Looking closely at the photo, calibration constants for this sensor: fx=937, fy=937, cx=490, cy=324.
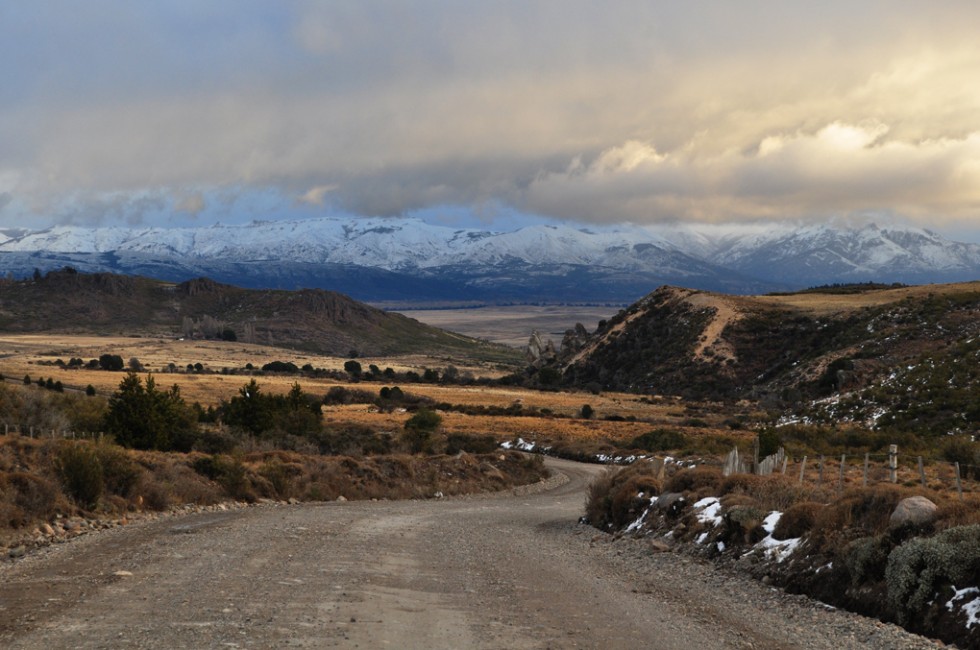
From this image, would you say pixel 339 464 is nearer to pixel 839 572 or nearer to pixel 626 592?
pixel 626 592

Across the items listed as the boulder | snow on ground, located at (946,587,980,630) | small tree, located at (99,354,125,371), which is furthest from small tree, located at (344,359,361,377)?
snow on ground, located at (946,587,980,630)

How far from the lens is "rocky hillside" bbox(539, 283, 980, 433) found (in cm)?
6506

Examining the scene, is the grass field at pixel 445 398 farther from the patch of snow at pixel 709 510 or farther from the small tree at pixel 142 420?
the patch of snow at pixel 709 510

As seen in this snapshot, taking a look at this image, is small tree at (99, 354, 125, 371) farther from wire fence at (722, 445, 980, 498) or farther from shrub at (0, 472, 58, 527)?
shrub at (0, 472, 58, 527)

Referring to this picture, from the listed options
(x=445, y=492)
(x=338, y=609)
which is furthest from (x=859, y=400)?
(x=338, y=609)

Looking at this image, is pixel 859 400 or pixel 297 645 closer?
pixel 297 645

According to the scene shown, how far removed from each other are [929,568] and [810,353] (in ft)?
299

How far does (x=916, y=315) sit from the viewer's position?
309 ft

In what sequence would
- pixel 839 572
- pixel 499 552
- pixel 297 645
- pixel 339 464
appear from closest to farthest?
pixel 297 645 < pixel 839 572 < pixel 499 552 < pixel 339 464

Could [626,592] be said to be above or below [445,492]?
above

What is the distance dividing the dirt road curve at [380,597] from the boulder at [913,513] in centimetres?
191

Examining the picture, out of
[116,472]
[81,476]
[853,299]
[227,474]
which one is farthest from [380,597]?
[853,299]

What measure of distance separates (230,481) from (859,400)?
5368 centimetres

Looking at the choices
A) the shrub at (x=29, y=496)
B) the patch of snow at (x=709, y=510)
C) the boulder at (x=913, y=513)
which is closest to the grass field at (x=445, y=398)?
the shrub at (x=29, y=496)
